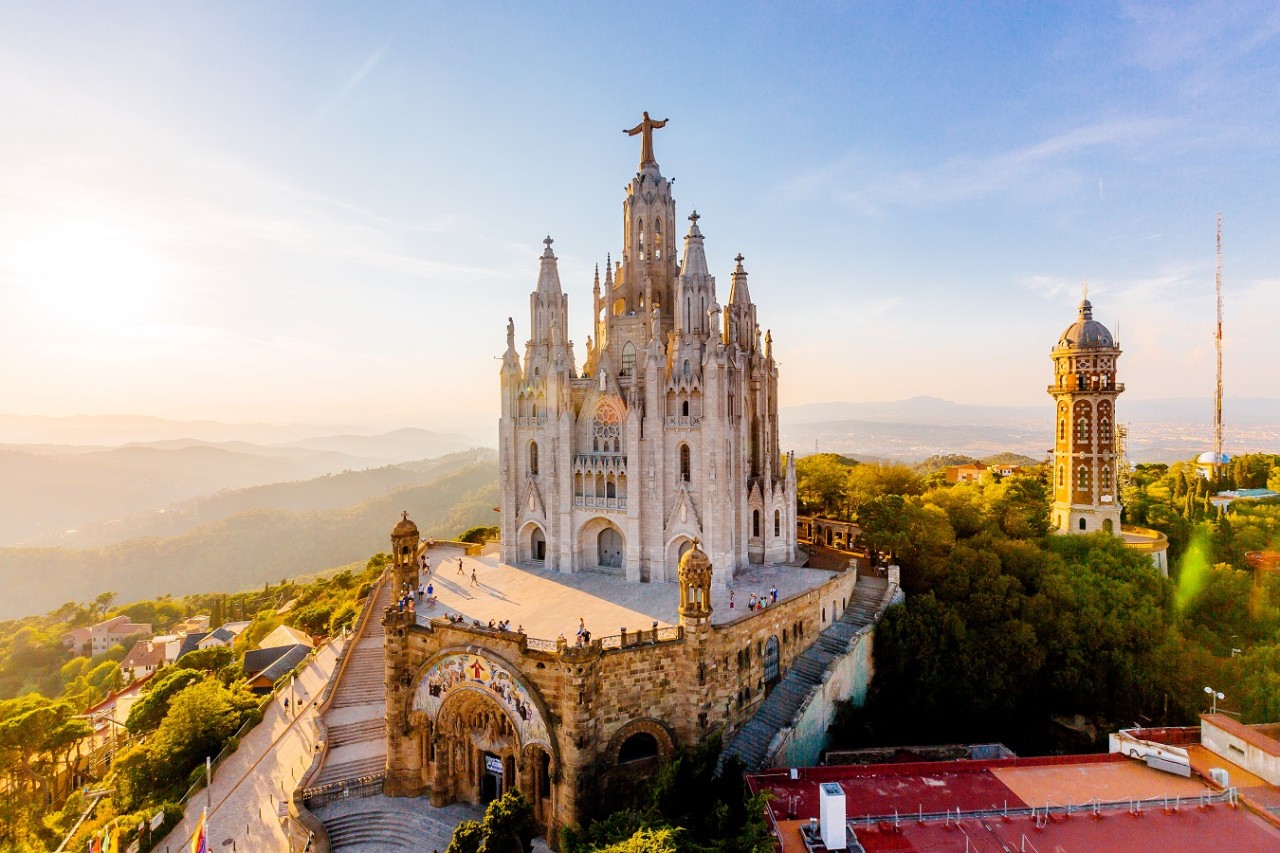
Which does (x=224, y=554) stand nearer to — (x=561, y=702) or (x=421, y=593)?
(x=421, y=593)

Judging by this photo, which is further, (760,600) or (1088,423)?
(1088,423)

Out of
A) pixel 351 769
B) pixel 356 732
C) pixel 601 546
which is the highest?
pixel 601 546

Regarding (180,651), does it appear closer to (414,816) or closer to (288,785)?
(288,785)

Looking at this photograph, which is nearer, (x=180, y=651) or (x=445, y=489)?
(x=180, y=651)

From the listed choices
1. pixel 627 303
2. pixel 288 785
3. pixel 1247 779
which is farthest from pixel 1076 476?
pixel 288 785

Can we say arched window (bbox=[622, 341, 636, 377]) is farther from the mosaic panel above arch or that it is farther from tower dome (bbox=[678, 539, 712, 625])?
the mosaic panel above arch

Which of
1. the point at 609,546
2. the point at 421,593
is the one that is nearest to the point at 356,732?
the point at 421,593

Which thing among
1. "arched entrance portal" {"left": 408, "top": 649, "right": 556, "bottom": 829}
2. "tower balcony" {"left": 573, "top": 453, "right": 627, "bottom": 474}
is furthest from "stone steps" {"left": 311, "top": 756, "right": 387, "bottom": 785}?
"tower balcony" {"left": 573, "top": 453, "right": 627, "bottom": 474}

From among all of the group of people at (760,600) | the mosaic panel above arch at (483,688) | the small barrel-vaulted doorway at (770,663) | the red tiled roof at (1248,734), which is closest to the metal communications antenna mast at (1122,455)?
the red tiled roof at (1248,734)
